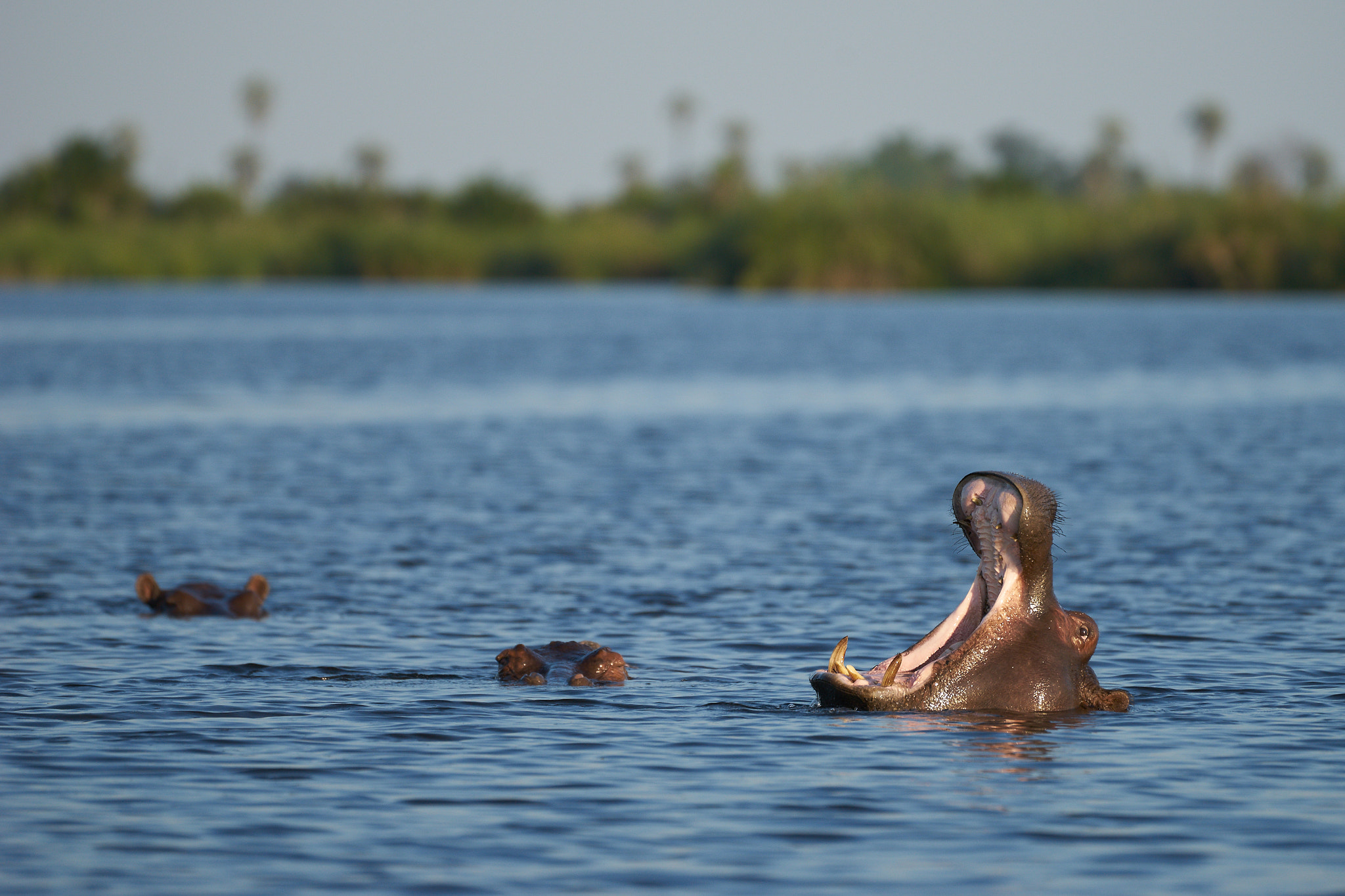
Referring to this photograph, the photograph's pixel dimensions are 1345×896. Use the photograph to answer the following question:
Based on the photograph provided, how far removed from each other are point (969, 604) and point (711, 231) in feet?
220

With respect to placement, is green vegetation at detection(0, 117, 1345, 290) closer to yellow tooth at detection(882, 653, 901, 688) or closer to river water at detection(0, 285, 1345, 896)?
river water at detection(0, 285, 1345, 896)

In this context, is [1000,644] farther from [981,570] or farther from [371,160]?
[371,160]

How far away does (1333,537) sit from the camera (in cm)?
1759

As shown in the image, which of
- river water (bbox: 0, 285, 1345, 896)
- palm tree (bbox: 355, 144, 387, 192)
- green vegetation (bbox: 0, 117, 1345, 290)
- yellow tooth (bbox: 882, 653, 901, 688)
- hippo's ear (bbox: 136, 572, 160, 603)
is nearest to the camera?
river water (bbox: 0, 285, 1345, 896)

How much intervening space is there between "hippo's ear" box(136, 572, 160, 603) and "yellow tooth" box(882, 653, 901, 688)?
18.8ft

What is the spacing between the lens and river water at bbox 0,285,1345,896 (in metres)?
8.28

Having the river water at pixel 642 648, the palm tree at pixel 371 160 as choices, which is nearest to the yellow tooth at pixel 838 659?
the river water at pixel 642 648

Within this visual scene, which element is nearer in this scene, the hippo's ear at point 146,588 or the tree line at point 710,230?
the hippo's ear at point 146,588

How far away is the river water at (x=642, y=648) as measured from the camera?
8281mm

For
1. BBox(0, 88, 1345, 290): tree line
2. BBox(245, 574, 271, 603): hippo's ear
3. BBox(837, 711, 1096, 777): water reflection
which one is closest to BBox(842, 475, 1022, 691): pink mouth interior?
BBox(837, 711, 1096, 777): water reflection

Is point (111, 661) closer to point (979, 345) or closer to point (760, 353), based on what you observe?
point (760, 353)

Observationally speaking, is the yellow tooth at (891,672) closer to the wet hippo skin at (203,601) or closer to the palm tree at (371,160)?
the wet hippo skin at (203,601)

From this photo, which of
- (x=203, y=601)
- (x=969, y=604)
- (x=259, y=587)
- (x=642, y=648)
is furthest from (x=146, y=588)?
(x=969, y=604)

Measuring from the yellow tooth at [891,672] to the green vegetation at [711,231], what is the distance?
200 ft
